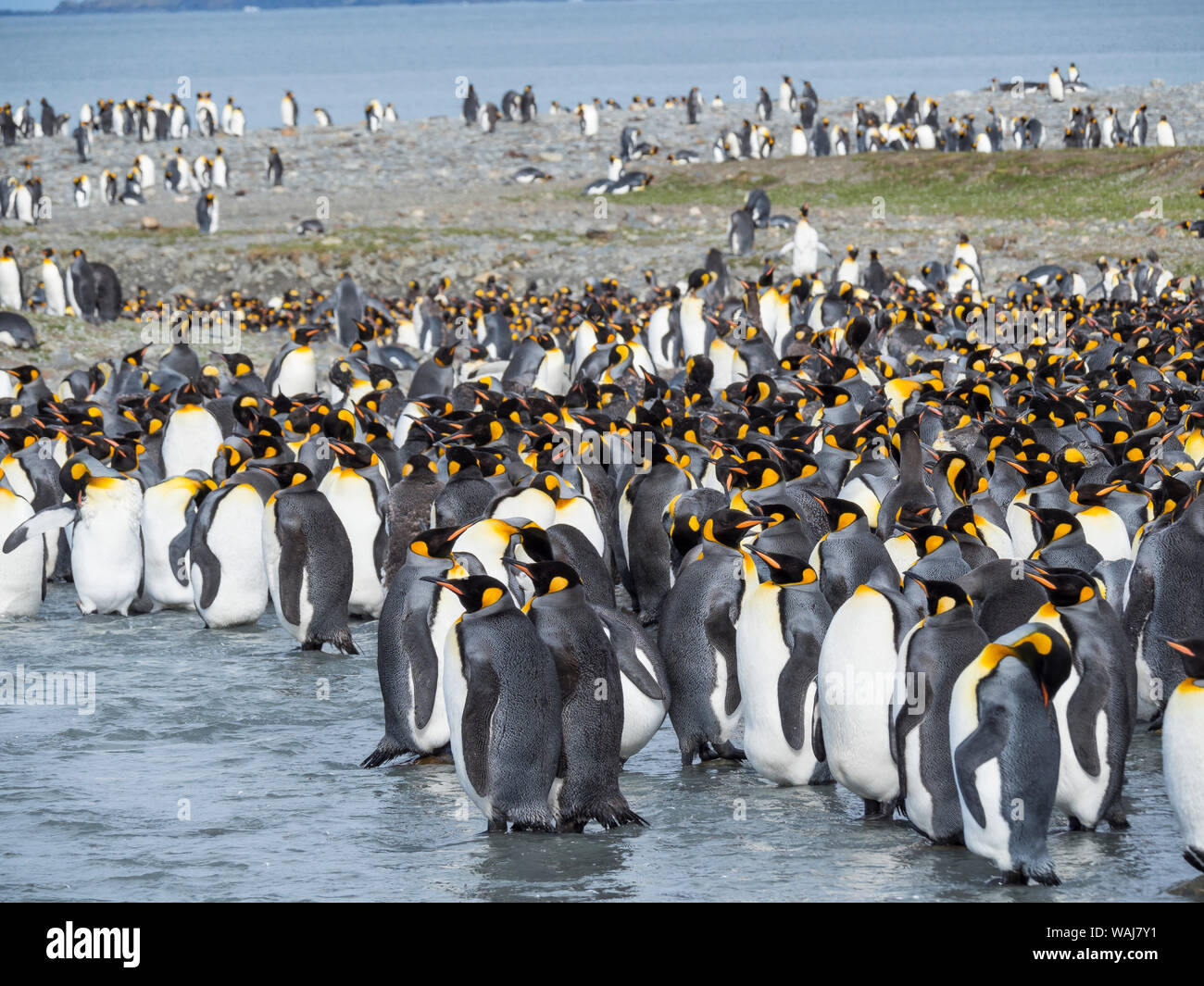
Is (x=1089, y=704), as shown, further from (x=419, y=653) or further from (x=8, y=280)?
(x=8, y=280)

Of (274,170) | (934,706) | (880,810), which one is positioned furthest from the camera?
(274,170)

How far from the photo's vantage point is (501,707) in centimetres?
435

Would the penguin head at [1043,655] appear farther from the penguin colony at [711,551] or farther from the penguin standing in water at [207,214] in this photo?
the penguin standing in water at [207,214]

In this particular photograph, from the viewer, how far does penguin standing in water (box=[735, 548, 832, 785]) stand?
4879 millimetres

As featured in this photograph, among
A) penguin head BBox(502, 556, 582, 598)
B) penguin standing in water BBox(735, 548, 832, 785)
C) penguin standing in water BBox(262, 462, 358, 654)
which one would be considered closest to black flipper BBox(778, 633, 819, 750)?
penguin standing in water BBox(735, 548, 832, 785)

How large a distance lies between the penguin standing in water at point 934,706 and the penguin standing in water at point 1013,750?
0.20 meters

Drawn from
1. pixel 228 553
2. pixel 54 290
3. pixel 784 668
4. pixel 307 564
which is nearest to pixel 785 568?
pixel 784 668

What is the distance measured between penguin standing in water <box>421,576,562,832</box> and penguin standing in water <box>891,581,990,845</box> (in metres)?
1.08

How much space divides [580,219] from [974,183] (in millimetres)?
6979

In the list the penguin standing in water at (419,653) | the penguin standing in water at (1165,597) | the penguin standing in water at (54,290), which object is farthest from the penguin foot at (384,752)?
the penguin standing in water at (54,290)

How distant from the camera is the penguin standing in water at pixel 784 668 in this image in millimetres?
4879
